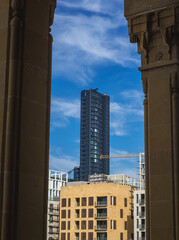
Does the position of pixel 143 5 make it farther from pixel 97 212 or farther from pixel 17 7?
pixel 97 212

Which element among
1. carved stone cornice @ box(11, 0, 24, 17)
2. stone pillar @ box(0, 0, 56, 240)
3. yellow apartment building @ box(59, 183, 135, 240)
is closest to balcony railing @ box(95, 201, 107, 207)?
yellow apartment building @ box(59, 183, 135, 240)

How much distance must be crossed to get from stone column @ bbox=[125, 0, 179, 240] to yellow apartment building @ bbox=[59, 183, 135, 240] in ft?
394

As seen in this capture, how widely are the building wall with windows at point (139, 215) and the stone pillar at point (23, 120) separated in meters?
123

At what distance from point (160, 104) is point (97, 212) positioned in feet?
402

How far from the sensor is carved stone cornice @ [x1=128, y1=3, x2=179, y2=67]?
603 inches

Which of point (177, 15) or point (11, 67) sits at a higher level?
point (177, 15)

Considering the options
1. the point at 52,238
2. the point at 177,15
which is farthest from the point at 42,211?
the point at 52,238

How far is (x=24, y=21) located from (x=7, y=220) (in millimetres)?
3668

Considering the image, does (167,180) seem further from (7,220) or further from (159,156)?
(7,220)

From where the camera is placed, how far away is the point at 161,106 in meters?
15.2

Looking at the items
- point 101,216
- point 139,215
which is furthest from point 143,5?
point 101,216

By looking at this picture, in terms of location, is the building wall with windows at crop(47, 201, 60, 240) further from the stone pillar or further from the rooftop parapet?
the stone pillar

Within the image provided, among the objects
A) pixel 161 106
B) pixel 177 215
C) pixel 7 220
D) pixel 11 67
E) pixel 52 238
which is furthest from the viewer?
pixel 52 238

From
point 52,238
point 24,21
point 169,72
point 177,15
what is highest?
point 177,15
